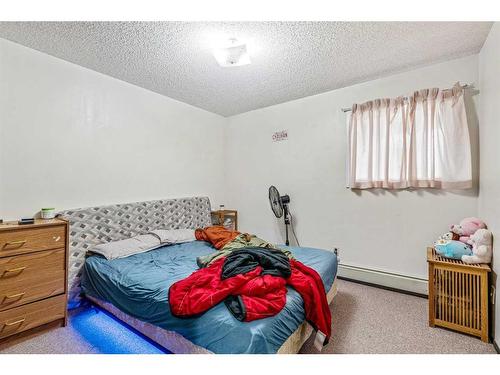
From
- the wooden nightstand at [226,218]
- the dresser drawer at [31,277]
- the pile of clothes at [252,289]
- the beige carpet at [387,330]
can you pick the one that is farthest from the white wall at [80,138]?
the beige carpet at [387,330]

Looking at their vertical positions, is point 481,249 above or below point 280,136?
below

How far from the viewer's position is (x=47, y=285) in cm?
200

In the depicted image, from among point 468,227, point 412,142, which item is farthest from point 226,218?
point 468,227

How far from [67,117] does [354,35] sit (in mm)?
2905

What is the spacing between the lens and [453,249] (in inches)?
80.9

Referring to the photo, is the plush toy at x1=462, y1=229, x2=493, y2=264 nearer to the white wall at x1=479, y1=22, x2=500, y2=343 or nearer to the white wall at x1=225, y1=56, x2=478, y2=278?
the white wall at x1=479, y1=22, x2=500, y2=343

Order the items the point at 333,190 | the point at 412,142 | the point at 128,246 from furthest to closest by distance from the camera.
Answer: the point at 333,190, the point at 412,142, the point at 128,246

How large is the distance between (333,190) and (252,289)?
7.25ft

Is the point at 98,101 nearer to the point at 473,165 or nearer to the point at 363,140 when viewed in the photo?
the point at 363,140

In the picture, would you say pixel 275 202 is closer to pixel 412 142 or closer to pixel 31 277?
pixel 412 142

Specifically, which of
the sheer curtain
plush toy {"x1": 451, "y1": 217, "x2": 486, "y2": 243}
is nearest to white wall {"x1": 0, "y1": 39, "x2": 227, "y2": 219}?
the sheer curtain

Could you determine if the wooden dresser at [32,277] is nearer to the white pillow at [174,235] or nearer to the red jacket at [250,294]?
the white pillow at [174,235]

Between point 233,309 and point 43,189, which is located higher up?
point 43,189

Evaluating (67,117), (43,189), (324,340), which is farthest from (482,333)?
(67,117)
